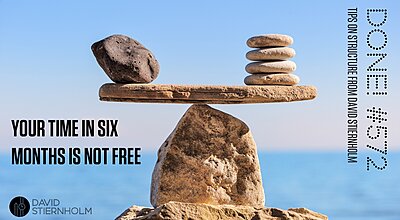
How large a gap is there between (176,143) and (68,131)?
148 centimetres

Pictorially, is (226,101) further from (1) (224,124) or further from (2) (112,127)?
(2) (112,127)

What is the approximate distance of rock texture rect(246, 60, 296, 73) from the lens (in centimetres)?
1644

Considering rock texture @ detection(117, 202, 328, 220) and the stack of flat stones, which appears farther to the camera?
the stack of flat stones

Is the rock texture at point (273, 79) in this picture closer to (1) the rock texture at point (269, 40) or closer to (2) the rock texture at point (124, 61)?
(1) the rock texture at point (269, 40)

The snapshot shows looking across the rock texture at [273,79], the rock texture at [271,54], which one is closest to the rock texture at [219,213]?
the rock texture at [273,79]

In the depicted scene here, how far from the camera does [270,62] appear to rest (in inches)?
650

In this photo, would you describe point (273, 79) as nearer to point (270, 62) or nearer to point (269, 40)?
point (270, 62)

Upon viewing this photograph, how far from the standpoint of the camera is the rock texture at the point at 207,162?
1634 cm

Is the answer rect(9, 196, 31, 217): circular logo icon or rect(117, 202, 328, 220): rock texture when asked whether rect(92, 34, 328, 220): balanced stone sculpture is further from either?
rect(9, 196, 31, 217): circular logo icon

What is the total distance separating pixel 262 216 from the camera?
Result: 52.0ft


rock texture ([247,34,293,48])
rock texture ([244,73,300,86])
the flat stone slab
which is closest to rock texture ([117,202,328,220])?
the flat stone slab

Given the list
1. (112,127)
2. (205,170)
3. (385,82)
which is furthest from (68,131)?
(385,82)

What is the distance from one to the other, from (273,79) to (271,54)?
1.00ft

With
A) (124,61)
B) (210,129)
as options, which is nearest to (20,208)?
(124,61)
